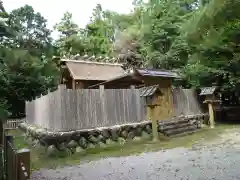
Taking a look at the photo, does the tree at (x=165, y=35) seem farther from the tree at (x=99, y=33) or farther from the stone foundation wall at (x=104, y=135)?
the tree at (x=99, y=33)

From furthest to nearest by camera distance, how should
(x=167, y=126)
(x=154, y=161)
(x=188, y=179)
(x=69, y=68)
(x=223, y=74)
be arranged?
(x=69, y=68) < (x=223, y=74) < (x=167, y=126) < (x=154, y=161) < (x=188, y=179)

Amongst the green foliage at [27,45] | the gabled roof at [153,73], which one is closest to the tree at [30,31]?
the green foliage at [27,45]

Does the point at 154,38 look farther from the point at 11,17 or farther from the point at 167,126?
the point at 11,17

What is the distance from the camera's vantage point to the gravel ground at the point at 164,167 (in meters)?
4.97

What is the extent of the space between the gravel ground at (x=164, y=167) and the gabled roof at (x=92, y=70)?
987 centimetres

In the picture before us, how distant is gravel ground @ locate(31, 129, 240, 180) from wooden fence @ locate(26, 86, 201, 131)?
193 centimetres

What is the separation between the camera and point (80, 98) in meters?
8.38

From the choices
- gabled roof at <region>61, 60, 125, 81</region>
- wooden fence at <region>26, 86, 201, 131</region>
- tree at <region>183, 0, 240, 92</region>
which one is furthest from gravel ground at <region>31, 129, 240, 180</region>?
gabled roof at <region>61, 60, 125, 81</region>

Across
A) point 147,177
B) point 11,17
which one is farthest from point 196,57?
point 11,17

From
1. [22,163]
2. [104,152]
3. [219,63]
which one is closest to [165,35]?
[219,63]

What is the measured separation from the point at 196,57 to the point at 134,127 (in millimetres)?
6279

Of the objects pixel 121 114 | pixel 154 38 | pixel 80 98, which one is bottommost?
pixel 121 114

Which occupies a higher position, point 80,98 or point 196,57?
point 196,57

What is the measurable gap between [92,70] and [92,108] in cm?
919
